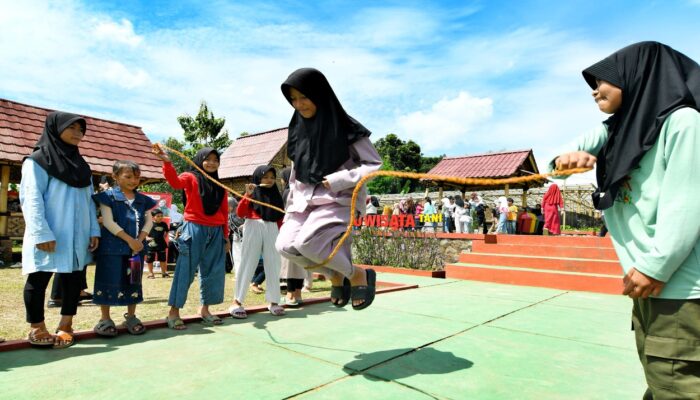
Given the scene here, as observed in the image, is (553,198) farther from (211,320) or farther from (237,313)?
(211,320)

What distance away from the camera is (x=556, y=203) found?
533 inches

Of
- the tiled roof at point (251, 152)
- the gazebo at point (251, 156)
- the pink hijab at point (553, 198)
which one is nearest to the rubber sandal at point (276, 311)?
the pink hijab at point (553, 198)

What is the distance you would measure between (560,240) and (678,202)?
27.5 feet

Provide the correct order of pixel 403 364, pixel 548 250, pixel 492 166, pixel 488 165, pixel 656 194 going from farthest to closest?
1. pixel 488 165
2. pixel 492 166
3. pixel 548 250
4. pixel 403 364
5. pixel 656 194

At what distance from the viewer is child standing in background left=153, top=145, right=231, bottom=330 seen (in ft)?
14.1

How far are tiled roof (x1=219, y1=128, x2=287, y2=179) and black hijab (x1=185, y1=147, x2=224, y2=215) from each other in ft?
50.9

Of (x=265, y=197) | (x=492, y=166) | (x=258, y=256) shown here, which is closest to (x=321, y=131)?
(x=265, y=197)

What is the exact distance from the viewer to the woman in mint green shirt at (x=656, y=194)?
5.43ft

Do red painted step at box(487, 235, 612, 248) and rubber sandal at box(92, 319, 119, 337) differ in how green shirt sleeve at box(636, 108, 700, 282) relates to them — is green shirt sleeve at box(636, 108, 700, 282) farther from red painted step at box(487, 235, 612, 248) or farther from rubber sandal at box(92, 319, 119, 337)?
red painted step at box(487, 235, 612, 248)

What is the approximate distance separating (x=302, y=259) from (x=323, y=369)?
785 mm

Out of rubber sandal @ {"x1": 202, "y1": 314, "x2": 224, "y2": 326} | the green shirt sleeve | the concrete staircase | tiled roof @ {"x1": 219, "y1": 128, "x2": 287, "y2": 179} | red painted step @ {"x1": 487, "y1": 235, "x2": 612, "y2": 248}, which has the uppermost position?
tiled roof @ {"x1": 219, "y1": 128, "x2": 287, "y2": 179}

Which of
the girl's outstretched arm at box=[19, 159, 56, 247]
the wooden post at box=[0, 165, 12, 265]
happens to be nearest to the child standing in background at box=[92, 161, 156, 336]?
the girl's outstretched arm at box=[19, 159, 56, 247]

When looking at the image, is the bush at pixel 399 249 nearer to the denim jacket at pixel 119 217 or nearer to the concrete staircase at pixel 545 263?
the concrete staircase at pixel 545 263

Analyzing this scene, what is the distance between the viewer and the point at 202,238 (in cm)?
442
